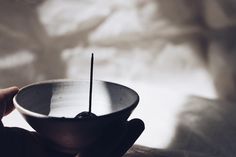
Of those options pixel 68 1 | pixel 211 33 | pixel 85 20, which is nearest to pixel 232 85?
pixel 211 33

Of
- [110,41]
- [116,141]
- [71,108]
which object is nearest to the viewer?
[116,141]

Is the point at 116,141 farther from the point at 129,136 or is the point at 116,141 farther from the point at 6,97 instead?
the point at 6,97

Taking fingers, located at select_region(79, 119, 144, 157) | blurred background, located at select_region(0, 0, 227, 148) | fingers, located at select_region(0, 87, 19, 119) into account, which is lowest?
blurred background, located at select_region(0, 0, 227, 148)

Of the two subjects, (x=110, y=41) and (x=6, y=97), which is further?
(x=110, y=41)

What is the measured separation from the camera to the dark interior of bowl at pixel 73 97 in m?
0.78

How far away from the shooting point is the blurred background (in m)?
1.64

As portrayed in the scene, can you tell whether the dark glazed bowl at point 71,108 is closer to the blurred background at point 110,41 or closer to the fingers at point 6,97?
the fingers at point 6,97

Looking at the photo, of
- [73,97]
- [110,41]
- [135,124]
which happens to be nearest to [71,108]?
[73,97]

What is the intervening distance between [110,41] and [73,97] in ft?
3.15

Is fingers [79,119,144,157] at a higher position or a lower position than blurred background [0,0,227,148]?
higher

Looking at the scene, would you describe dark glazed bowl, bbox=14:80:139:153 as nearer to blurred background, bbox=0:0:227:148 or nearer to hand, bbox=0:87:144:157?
hand, bbox=0:87:144:157

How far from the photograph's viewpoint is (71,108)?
817 millimetres

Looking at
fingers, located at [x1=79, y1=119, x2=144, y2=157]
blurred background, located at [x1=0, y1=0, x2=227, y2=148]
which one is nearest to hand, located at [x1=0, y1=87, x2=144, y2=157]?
fingers, located at [x1=79, y1=119, x2=144, y2=157]

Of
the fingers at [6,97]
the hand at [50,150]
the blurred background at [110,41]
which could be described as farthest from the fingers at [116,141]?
the blurred background at [110,41]
